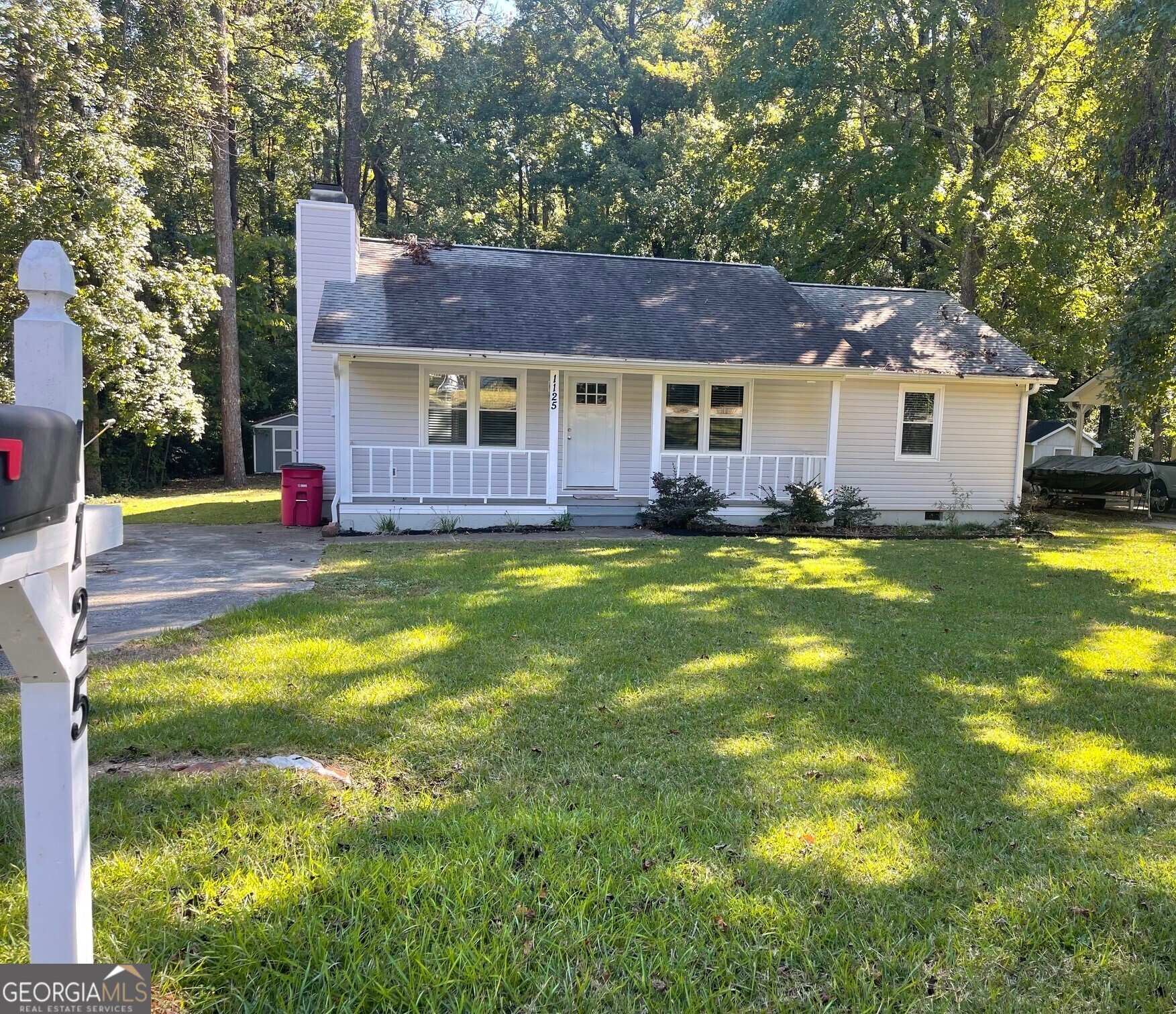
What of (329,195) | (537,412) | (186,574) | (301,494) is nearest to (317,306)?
(329,195)

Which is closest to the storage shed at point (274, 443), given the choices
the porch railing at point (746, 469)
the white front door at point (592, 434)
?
the white front door at point (592, 434)

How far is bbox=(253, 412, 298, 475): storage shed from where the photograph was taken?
26.6 m

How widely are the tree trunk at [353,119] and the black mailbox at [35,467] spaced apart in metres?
23.0

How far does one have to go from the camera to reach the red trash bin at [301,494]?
12953 mm

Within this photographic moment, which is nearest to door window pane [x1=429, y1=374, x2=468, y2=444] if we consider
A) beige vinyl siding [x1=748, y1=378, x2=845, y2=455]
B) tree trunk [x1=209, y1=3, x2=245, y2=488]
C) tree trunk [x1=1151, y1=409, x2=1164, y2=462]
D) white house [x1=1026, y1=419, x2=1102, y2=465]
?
beige vinyl siding [x1=748, y1=378, x2=845, y2=455]

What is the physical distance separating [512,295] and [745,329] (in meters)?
4.43

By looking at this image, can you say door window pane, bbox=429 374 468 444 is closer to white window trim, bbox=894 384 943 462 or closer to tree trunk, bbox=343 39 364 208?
white window trim, bbox=894 384 943 462

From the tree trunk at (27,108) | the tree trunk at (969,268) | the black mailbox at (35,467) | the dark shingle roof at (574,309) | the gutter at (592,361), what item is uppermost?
the tree trunk at (27,108)

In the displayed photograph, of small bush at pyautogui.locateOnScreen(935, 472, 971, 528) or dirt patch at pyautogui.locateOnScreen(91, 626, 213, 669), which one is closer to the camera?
dirt patch at pyautogui.locateOnScreen(91, 626, 213, 669)

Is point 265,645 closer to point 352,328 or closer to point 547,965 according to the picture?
point 547,965

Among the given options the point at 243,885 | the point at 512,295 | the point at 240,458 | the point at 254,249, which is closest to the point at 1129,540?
the point at 512,295

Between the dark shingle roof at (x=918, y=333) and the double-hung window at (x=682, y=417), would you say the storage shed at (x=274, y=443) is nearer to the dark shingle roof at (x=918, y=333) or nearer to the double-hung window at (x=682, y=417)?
the double-hung window at (x=682, y=417)

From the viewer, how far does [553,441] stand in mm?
13008

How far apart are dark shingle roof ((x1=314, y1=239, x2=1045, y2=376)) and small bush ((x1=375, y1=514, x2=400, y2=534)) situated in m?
2.65
